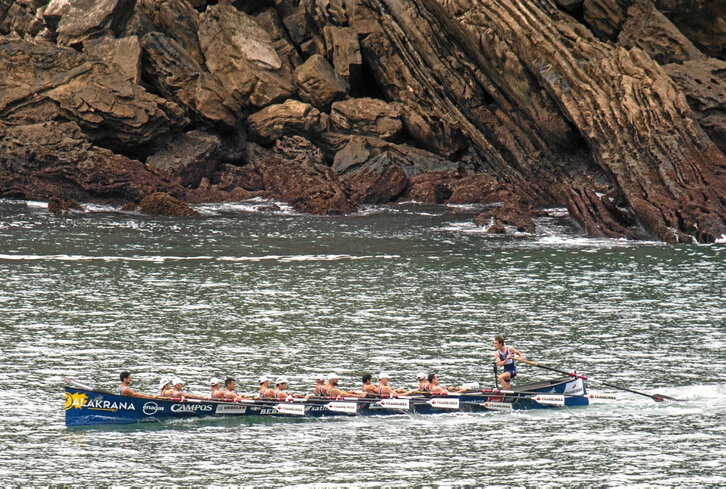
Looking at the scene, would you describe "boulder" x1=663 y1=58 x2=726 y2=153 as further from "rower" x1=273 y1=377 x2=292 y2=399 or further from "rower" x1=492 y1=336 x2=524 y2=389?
"rower" x1=273 y1=377 x2=292 y2=399

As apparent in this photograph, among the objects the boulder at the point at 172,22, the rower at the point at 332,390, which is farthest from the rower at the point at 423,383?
the boulder at the point at 172,22

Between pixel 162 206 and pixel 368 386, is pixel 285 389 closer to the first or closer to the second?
pixel 368 386

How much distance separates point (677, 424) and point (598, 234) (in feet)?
126

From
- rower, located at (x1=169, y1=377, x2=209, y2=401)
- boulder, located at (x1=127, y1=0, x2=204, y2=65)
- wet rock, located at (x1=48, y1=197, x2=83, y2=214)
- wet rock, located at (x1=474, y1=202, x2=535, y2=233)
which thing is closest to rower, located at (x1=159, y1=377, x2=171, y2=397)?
rower, located at (x1=169, y1=377, x2=209, y2=401)

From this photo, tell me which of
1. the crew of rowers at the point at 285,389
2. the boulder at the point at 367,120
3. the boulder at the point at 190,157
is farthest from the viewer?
the boulder at the point at 367,120

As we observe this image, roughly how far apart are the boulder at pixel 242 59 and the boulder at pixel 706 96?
32667 millimetres

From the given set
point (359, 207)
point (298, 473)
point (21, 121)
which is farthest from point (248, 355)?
point (21, 121)

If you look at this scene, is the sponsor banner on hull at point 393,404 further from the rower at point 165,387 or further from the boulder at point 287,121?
the boulder at point 287,121

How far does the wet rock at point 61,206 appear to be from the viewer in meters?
81.2

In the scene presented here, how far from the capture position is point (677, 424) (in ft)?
121

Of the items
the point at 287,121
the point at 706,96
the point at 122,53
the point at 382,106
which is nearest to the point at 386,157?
the point at 382,106

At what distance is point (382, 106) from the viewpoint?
→ 94938 mm

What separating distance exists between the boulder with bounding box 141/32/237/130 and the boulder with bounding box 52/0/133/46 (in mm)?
3884

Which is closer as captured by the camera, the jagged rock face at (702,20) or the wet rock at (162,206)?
the wet rock at (162,206)
